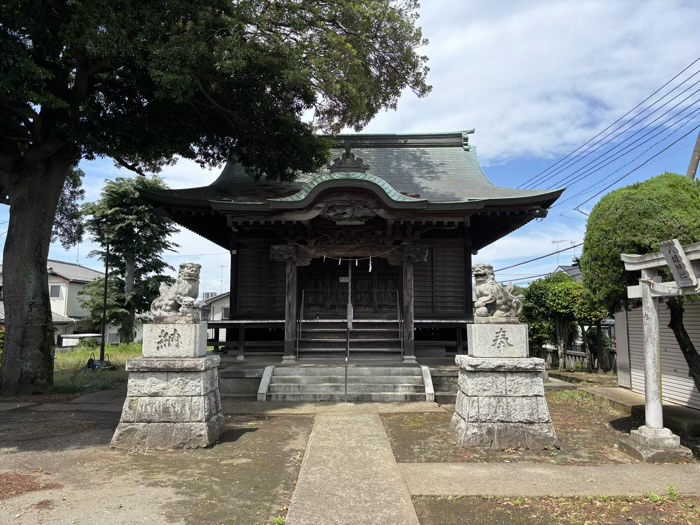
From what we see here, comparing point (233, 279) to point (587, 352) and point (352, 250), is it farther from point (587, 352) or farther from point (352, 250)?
point (587, 352)

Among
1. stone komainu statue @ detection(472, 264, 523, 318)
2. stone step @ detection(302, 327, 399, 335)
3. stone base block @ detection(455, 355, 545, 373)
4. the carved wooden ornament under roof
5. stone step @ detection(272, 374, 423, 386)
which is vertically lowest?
stone step @ detection(272, 374, 423, 386)

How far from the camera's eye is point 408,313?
11.6 metres

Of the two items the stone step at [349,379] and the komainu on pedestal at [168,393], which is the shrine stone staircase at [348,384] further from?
the komainu on pedestal at [168,393]

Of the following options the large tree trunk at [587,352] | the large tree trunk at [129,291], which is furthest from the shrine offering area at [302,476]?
the large tree trunk at [129,291]

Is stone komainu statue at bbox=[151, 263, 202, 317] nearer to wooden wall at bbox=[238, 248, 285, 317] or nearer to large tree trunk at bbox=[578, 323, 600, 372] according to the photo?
wooden wall at bbox=[238, 248, 285, 317]

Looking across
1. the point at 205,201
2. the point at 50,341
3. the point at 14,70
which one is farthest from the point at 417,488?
the point at 50,341

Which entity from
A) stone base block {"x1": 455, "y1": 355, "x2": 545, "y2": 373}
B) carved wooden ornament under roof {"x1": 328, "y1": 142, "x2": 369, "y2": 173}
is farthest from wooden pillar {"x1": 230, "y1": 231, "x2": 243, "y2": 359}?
stone base block {"x1": 455, "y1": 355, "x2": 545, "y2": 373}

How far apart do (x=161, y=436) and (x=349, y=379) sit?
4.54 meters

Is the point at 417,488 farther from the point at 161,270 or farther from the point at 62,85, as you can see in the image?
the point at 161,270

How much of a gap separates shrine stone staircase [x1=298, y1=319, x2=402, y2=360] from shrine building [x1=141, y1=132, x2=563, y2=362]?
1.2 inches

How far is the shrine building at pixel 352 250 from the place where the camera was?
11.0 m

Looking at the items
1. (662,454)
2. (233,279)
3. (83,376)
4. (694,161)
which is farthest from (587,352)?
(83,376)

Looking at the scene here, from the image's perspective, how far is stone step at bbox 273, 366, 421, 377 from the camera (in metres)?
9.95

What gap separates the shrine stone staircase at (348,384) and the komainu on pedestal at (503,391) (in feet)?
10.0
